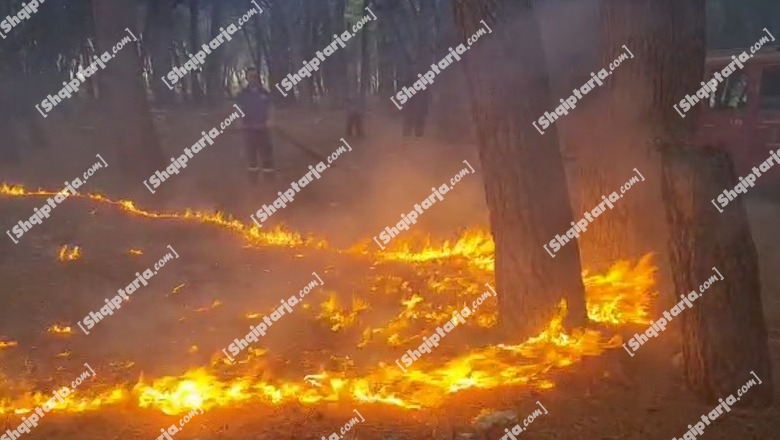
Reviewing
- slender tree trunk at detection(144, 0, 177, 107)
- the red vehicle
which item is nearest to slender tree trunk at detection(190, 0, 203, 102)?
slender tree trunk at detection(144, 0, 177, 107)

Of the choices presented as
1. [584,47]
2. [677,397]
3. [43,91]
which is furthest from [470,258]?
[43,91]

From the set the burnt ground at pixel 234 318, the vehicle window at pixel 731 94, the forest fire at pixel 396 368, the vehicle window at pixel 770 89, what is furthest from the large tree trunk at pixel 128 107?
the vehicle window at pixel 770 89

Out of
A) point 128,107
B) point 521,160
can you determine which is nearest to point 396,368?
point 521,160

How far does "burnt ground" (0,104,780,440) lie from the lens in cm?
504

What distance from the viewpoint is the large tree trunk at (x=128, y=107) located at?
14.9m

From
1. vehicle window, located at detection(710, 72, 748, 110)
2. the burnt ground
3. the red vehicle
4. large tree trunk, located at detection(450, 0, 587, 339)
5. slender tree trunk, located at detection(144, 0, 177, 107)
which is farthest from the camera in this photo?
slender tree trunk, located at detection(144, 0, 177, 107)

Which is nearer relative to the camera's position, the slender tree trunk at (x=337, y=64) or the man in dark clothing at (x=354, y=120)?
the man in dark clothing at (x=354, y=120)

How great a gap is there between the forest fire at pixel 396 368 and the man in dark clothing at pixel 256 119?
8.00 metres

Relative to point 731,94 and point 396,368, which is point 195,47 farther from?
point 396,368

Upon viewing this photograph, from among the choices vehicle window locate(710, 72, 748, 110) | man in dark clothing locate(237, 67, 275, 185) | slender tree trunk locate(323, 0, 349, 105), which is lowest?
vehicle window locate(710, 72, 748, 110)

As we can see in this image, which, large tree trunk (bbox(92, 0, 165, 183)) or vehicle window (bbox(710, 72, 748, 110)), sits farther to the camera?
large tree trunk (bbox(92, 0, 165, 183))

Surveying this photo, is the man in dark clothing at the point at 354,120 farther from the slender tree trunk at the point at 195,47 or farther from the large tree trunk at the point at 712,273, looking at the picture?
the large tree trunk at the point at 712,273

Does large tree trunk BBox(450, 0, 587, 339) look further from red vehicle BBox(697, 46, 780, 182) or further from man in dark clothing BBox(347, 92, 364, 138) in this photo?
man in dark clothing BBox(347, 92, 364, 138)

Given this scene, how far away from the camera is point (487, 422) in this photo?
496 cm
